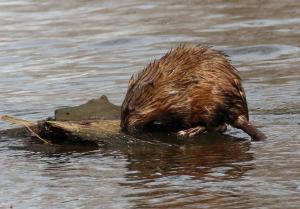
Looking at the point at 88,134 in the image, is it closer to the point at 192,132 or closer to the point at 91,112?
the point at 91,112

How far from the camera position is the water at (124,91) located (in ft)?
20.1

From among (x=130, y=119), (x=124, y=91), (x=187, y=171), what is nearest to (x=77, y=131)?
(x=130, y=119)

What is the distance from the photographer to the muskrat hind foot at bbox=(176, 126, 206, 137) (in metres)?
7.75

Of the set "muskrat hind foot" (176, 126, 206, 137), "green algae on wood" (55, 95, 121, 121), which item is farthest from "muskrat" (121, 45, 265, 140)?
"green algae on wood" (55, 95, 121, 121)

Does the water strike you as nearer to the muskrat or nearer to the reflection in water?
the reflection in water

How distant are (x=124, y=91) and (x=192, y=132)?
104 inches

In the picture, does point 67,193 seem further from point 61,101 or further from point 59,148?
point 61,101

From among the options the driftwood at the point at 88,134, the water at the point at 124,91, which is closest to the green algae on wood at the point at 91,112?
the driftwood at the point at 88,134

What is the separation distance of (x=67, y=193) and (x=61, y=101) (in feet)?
12.4

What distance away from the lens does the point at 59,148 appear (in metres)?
7.71

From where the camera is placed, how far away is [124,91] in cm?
1028

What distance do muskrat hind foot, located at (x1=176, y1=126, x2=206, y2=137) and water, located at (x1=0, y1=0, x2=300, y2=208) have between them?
0.35 ft

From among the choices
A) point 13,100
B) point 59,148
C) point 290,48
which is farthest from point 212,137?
point 290,48

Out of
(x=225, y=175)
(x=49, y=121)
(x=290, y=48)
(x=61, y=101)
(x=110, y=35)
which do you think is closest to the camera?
(x=225, y=175)
